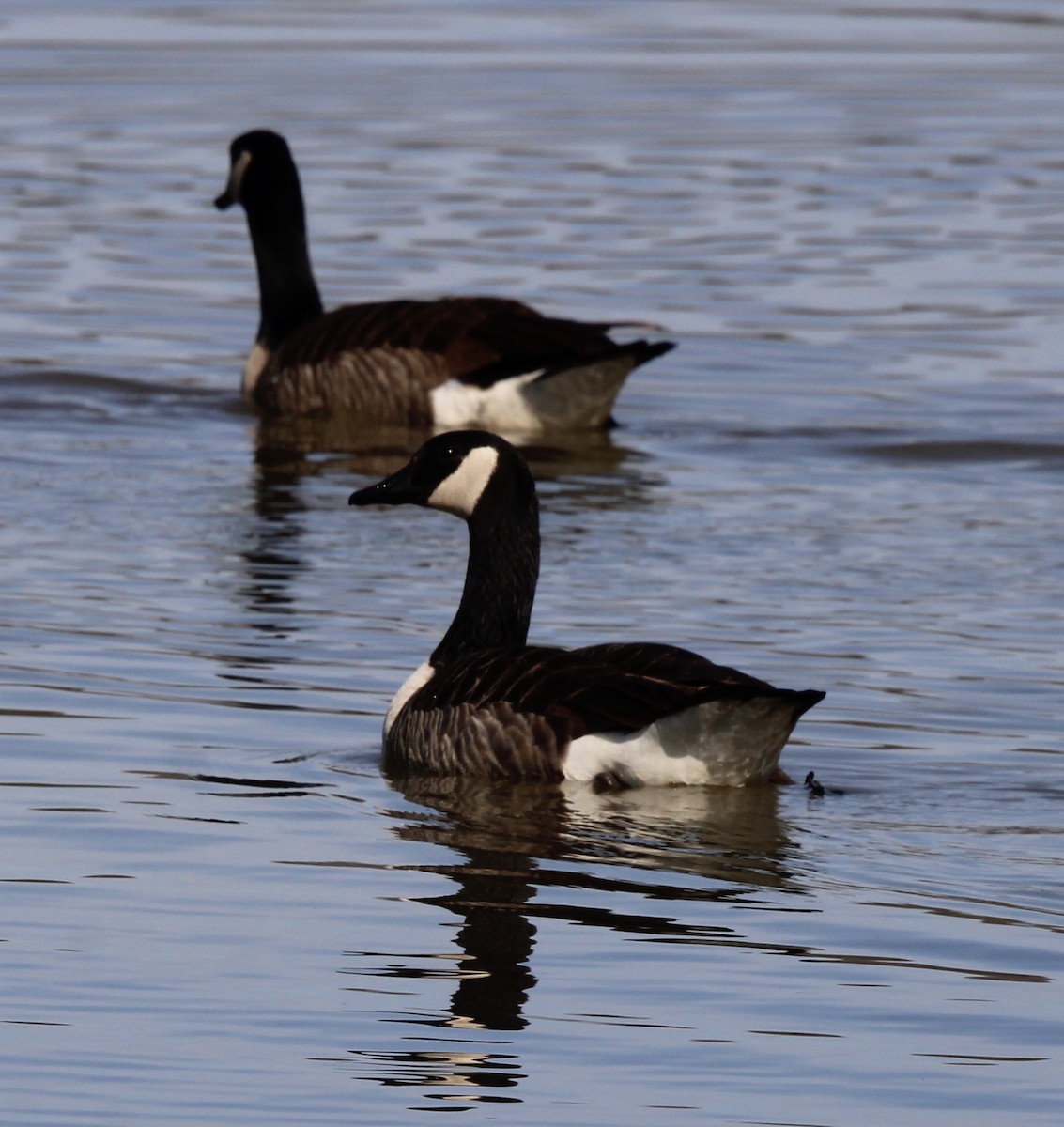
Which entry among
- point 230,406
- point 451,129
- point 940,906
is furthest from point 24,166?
point 940,906

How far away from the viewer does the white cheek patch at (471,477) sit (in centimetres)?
1003

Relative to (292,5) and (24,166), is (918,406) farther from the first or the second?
(292,5)

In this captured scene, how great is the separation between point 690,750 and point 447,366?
8.56 metres

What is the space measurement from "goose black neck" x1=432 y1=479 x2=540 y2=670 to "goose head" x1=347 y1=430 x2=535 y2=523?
0.03 metres

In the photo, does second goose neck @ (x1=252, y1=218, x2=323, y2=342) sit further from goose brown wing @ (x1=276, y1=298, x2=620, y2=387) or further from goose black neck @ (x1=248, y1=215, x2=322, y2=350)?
goose brown wing @ (x1=276, y1=298, x2=620, y2=387)

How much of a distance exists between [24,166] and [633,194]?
6.09 m

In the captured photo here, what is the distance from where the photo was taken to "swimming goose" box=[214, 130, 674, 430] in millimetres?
16734

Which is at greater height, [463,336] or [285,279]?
[285,279]

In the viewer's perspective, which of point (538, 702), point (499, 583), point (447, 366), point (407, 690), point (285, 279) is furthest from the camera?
point (285, 279)

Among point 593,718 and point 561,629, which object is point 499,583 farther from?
point 561,629

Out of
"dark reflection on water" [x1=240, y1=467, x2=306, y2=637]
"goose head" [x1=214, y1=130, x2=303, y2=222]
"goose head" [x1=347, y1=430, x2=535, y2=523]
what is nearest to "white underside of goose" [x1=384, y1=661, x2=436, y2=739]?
"goose head" [x1=347, y1=430, x2=535, y2=523]

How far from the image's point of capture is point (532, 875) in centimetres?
789

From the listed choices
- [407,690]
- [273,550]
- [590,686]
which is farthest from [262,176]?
[590,686]

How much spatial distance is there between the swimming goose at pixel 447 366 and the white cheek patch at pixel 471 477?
6.43 m
